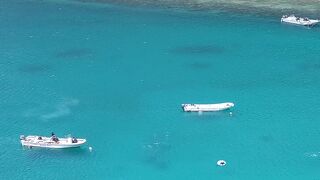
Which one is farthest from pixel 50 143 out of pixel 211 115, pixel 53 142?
pixel 211 115

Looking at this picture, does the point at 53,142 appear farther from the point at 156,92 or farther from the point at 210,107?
the point at 210,107

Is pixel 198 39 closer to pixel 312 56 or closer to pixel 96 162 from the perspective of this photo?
pixel 312 56

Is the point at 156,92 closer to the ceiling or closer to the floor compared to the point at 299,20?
closer to the floor

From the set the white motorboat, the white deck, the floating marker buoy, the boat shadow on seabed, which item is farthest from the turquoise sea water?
the white motorboat

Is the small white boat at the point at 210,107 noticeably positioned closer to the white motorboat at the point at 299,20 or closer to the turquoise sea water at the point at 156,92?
the turquoise sea water at the point at 156,92

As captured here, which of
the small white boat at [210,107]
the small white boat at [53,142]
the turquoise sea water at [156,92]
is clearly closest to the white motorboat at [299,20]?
the turquoise sea water at [156,92]

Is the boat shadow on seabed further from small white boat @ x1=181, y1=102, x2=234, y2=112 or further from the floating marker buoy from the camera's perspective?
the floating marker buoy

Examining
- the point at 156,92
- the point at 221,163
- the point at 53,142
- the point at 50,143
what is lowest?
the point at 221,163
